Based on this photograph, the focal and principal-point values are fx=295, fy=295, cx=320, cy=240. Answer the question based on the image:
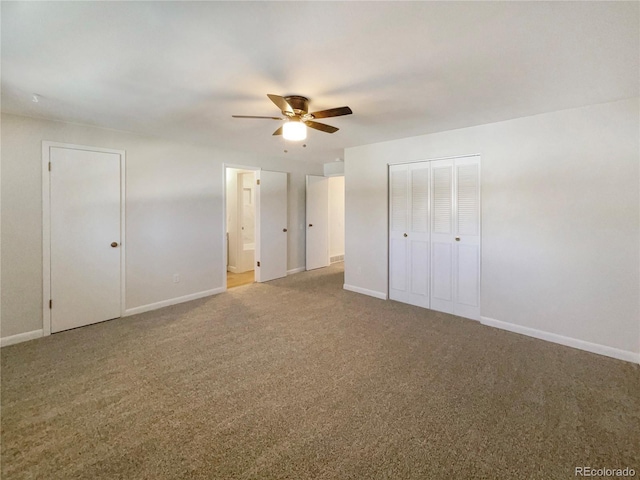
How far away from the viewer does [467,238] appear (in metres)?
3.73

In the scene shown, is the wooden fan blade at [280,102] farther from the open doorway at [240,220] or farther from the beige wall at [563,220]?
the open doorway at [240,220]

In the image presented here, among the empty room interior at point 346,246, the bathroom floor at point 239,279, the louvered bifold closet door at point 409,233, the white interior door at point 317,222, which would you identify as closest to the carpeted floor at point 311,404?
the empty room interior at point 346,246

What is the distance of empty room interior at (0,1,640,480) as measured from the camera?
166 cm

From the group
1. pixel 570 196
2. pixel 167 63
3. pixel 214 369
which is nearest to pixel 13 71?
pixel 167 63

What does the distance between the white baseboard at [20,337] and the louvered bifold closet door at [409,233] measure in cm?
441

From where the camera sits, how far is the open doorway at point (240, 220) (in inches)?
250

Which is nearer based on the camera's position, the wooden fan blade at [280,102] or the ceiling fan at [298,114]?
the wooden fan blade at [280,102]

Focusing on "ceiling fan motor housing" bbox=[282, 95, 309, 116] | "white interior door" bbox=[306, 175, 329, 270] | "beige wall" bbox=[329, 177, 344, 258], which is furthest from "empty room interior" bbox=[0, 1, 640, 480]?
"beige wall" bbox=[329, 177, 344, 258]

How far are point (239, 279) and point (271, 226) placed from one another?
1.26 meters

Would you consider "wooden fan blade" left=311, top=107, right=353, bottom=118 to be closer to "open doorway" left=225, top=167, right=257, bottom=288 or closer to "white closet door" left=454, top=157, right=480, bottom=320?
"white closet door" left=454, top=157, right=480, bottom=320

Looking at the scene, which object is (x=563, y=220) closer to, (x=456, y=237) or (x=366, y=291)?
(x=456, y=237)

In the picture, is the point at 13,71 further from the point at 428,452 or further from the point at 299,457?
the point at 428,452

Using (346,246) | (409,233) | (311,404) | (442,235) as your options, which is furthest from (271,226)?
(311,404)

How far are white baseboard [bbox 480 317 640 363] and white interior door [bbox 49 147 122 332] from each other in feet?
15.4
